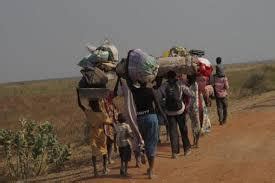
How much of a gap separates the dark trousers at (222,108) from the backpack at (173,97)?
3692mm

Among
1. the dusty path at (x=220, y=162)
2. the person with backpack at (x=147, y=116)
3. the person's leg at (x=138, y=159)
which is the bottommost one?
the dusty path at (x=220, y=162)

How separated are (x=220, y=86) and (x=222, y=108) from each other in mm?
754

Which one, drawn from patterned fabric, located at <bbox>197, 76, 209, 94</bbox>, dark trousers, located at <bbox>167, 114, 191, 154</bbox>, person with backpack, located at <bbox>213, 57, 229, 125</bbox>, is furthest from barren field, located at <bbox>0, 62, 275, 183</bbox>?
patterned fabric, located at <bbox>197, 76, 209, 94</bbox>

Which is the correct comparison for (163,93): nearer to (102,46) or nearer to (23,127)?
(102,46)

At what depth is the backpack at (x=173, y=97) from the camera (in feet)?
32.3

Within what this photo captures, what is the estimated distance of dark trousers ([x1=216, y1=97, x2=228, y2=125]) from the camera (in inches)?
532

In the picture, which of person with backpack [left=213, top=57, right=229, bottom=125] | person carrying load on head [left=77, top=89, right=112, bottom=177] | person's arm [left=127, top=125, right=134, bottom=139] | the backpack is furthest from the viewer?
person with backpack [left=213, top=57, right=229, bottom=125]

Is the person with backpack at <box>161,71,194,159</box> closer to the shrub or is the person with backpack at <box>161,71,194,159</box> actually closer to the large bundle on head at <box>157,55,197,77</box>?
the large bundle on head at <box>157,55,197,77</box>

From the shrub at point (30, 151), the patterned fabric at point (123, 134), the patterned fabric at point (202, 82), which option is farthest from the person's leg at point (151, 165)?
A: the shrub at point (30, 151)

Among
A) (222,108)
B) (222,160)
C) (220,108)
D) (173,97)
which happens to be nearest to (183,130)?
(173,97)

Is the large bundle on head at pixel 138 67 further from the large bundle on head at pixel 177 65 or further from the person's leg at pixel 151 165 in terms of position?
the large bundle on head at pixel 177 65

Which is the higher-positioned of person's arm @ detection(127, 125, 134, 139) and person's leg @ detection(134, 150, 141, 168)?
person's arm @ detection(127, 125, 134, 139)

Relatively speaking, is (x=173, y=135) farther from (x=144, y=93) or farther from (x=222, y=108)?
(x=222, y=108)

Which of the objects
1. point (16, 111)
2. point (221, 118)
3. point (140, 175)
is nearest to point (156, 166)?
point (140, 175)
